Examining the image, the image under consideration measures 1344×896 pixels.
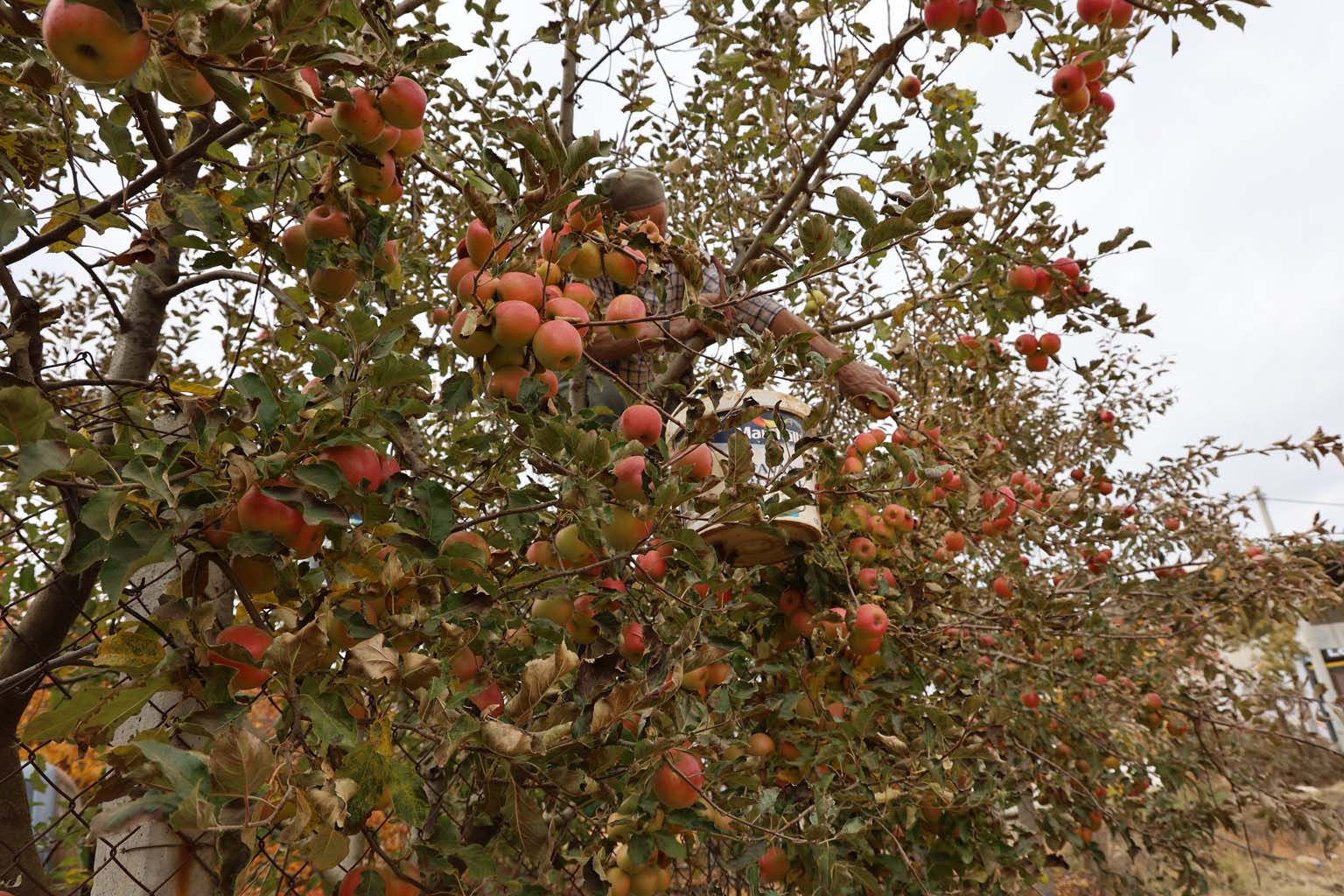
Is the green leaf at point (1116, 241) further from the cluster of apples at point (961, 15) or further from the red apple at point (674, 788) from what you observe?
the red apple at point (674, 788)

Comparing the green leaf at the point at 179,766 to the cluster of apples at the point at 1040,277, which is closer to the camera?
the green leaf at the point at 179,766

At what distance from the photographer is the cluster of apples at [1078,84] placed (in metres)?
→ 2.30

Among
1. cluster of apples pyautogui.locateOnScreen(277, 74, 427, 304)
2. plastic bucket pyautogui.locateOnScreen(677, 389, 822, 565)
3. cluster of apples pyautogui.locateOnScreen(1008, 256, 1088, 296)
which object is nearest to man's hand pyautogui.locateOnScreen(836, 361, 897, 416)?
plastic bucket pyautogui.locateOnScreen(677, 389, 822, 565)

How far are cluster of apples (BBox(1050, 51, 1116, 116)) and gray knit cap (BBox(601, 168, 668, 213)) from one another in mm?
1354

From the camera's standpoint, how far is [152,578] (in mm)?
1403

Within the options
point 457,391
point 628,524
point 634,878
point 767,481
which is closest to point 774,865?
point 634,878

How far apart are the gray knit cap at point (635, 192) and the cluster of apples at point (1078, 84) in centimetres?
135

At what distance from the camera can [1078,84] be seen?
2.33m

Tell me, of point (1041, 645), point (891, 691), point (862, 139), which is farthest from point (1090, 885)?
point (862, 139)

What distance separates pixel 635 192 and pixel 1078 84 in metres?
1.48

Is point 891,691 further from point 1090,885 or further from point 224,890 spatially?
point 1090,885

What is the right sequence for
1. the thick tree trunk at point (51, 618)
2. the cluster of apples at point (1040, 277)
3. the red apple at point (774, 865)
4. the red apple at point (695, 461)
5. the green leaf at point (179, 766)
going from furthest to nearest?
1. the cluster of apples at point (1040, 277)
2. the red apple at point (774, 865)
3. the thick tree trunk at point (51, 618)
4. the red apple at point (695, 461)
5. the green leaf at point (179, 766)

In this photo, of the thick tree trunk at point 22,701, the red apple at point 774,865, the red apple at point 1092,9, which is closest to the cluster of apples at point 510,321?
the thick tree trunk at point 22,701

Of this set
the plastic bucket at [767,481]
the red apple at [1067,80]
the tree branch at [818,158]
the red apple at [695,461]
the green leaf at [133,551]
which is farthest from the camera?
the red apple at [1067,80]
